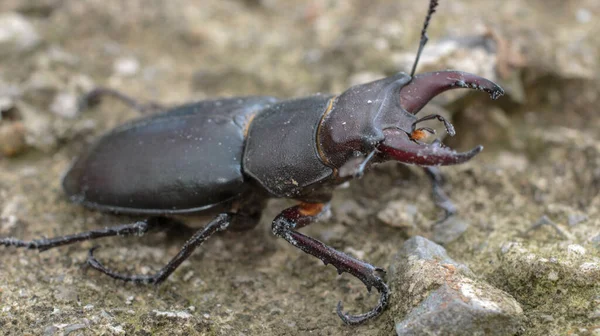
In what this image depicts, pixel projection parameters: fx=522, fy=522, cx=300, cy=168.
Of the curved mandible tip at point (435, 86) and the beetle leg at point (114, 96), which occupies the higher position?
the curved mandible tip at point (435, 86)

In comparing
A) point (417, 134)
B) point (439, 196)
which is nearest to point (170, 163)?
point (417, 134)

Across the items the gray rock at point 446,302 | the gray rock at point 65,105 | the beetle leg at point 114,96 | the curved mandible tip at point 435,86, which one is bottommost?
the gray rock at point 65,105

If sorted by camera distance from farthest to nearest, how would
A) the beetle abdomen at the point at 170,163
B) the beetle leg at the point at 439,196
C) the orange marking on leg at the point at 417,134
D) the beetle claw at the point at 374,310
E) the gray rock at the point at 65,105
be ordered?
the gray rock at the point at 65,105 < the beetle leg at the point at 439,196 < the beetle abdomen at the point at 170,163 < the orange marking on leg at the point at 417,134 < the beetle claw at the point at 374,310

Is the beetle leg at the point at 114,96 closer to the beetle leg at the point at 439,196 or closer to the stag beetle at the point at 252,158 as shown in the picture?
the stag beetle at the point at 252,158

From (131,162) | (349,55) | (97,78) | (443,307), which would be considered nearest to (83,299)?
(131,162)

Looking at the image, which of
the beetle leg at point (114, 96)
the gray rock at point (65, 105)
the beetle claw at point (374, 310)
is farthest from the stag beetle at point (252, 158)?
the gray rock at point (65, 105)

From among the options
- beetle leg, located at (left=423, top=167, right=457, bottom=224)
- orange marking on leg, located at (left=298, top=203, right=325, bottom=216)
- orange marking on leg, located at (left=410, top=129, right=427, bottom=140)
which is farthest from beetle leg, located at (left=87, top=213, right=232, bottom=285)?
beetle leg, located at (left=423, top=167, right=457, bottom=224)

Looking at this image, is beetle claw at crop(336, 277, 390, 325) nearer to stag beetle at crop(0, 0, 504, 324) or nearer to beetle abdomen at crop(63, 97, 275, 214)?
stag beetle at crop(0, 0, 504, 324)

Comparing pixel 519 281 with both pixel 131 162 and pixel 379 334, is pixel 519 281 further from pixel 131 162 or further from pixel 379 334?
pixel 131 162
